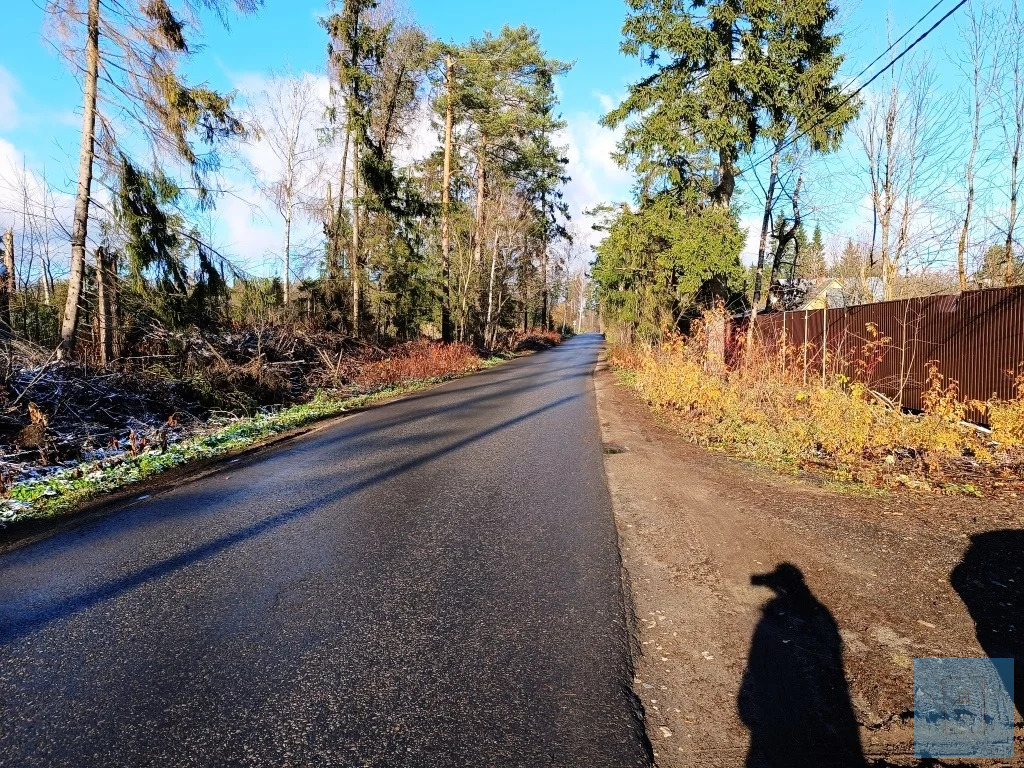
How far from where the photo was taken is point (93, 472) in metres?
6.76

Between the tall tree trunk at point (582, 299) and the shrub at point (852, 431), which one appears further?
the tall tree trunk at point (582, 299)

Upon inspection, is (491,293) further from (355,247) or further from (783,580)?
(783,580)

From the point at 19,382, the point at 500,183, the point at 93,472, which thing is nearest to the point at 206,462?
the point at 93,472

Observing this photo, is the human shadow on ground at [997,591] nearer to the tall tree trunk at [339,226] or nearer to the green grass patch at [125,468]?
the green grass patch at [125,468]

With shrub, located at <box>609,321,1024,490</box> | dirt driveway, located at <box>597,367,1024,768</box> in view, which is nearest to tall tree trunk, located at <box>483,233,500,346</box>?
shrub, located at <box>609,321,1024,490</box>

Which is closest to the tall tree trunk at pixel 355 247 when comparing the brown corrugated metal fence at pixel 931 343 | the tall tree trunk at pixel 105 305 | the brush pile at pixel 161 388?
the brush pile at pixel 161 388

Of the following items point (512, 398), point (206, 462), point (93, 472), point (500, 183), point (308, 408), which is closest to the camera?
point (93, 472)

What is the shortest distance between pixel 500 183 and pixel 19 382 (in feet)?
92.4

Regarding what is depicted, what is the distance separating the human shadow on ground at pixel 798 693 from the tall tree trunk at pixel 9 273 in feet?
42.2

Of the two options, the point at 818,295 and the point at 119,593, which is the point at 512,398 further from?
the point at 818,295

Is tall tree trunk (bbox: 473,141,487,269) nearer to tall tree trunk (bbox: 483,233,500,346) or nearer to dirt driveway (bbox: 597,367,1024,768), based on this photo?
tall tree trunk (bbox: 483,233,500,346)

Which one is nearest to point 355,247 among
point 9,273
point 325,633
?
point 9,273

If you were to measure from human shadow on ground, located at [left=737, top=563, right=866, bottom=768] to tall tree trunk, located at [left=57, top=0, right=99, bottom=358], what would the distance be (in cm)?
1114

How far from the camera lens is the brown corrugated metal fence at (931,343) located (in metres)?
8.49
